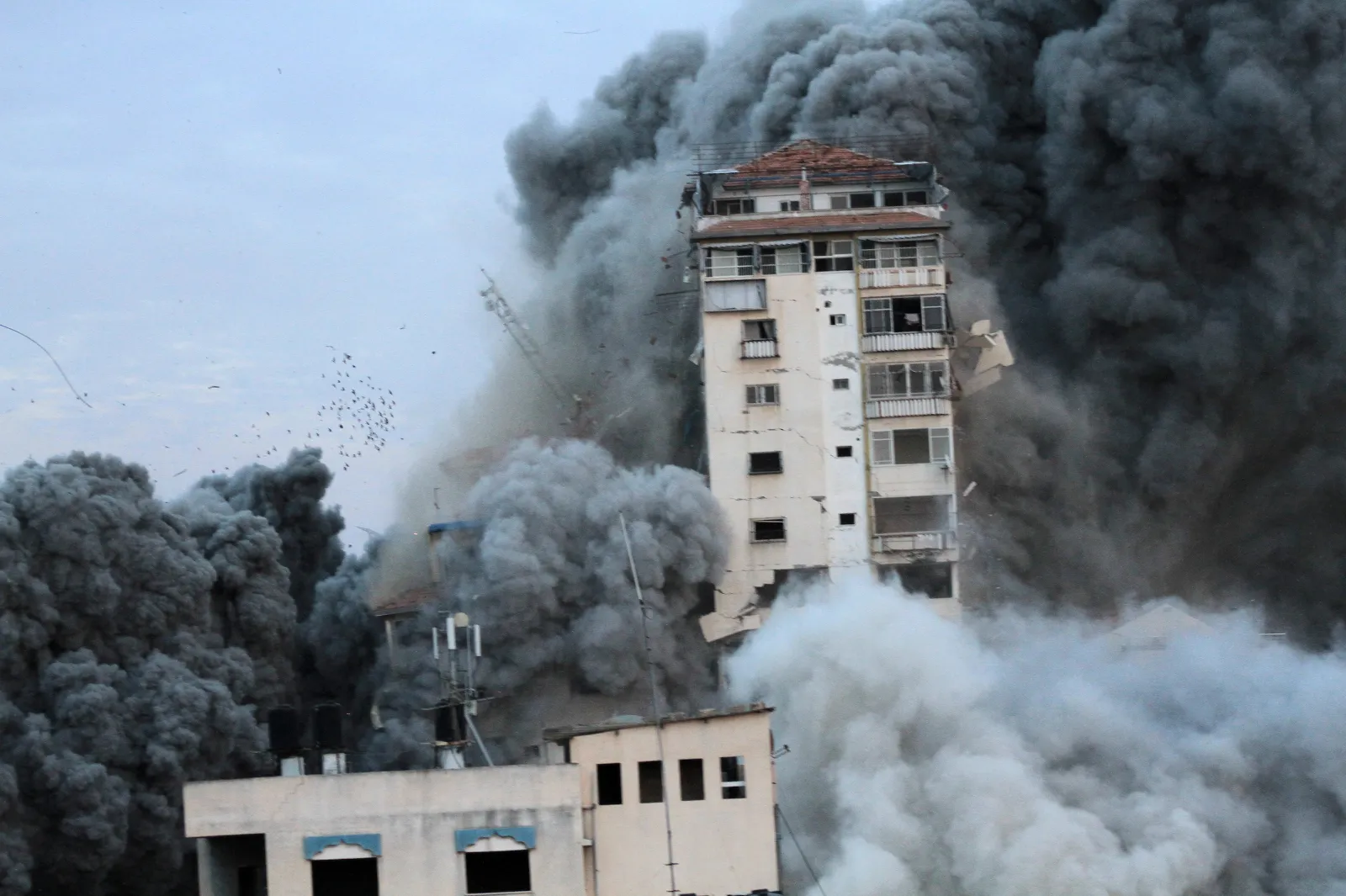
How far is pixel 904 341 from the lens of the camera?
61938mm

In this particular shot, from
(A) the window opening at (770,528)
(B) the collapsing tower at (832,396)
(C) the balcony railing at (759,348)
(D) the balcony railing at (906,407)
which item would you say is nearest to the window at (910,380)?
(B) the collapsing tower at (832,396)

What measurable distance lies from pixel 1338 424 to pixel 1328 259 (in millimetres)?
4602

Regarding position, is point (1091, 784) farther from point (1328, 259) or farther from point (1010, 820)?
point (1328, 259)

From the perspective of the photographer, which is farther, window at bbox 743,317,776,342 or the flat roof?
window at bbox 743,317,776,342

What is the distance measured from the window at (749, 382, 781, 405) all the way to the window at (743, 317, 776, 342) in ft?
4.13

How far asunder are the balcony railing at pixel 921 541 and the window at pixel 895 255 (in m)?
7.12

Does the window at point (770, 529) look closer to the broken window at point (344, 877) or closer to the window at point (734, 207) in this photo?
the window at point (734, 207)

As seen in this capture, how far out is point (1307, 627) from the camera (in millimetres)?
64438

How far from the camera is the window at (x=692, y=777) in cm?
4356

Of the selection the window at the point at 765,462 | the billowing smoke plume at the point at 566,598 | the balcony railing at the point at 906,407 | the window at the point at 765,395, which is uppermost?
the window at the point at 765,395

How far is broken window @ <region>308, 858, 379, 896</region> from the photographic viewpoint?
42.0m

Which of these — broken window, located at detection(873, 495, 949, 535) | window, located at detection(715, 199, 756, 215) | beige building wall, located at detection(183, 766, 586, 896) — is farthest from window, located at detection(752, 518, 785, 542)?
beige building wall, located at detection(183, 766, 586, 896)

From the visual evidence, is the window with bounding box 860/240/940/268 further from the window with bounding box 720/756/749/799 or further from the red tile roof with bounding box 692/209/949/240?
the window with bounding box 720/756/749/799

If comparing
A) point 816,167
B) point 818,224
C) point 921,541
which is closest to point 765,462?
point 921,541
